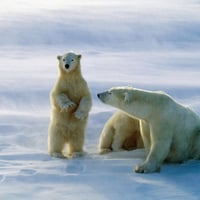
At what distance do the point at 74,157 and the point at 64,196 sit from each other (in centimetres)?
131

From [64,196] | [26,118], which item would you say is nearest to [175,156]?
[64,196]

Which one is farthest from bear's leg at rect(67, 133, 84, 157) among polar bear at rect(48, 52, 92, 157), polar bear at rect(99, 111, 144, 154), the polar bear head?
the polar bear head

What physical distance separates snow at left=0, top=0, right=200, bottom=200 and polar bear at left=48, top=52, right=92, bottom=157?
0.16m

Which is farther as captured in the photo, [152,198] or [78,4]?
[78,4]

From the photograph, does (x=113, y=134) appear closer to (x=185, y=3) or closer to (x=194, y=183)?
(x=194, y=183)

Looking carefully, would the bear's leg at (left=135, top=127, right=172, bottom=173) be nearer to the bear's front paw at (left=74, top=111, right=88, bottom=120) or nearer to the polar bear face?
the polar bear face

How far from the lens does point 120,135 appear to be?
5676 millimetres

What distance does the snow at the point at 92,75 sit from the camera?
4.34 m

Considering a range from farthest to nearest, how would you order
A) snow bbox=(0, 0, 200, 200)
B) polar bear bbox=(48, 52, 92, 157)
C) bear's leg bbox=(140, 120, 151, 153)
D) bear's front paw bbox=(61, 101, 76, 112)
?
polar bear bbox=(48, 52, 92, 157)
bear's front paw bbox=(61, 101, 76, 112)
bear's leg bbox=(140, 120, 151, 153)
snow bbox=(0, 0, 200, 200)

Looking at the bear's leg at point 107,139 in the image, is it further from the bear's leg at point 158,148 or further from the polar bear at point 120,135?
the bear's leg at point 158,148

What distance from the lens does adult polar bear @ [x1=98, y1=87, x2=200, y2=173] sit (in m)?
4.80

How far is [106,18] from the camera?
13.4m

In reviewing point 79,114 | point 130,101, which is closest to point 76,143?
point 79,114

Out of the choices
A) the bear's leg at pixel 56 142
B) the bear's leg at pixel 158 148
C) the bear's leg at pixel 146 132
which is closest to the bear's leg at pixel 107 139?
the bear's leg at pixel 56 142
